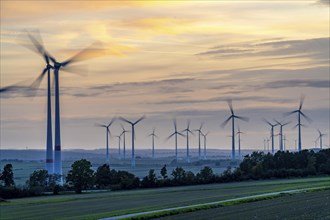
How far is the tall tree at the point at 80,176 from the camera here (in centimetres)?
12638

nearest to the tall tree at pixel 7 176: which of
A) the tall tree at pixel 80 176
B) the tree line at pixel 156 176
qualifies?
the tree line at pixel 156 176

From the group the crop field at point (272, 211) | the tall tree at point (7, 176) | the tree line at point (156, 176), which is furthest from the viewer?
the tall tree at point (7, 176)

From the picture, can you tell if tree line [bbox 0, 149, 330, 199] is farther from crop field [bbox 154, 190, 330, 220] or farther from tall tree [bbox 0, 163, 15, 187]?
crop field [bbox 154, 190, 330, 220]

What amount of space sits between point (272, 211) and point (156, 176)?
77.9 metres

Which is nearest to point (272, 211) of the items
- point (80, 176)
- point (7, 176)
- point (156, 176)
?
point (80, 176)

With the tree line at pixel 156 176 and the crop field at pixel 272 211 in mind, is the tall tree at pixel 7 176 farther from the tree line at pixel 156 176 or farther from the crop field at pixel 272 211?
the crop field at pixel 272 211

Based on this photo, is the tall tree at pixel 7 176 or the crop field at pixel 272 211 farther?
the tall tree at pixel 7 176

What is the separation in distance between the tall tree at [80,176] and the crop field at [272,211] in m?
51.8

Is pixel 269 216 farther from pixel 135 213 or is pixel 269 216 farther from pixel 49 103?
pixel 49 103

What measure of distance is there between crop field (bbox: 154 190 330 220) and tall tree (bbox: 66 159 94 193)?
2038 inches

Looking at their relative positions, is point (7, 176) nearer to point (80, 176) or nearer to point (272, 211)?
point (80, 176)

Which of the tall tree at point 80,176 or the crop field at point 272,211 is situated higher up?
the tall tree at point 80,176

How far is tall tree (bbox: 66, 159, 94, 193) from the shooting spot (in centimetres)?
12638

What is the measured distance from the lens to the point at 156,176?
144 metres
